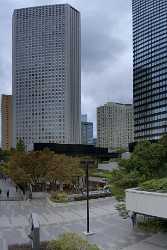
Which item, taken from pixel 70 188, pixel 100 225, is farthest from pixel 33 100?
pixel 100 225

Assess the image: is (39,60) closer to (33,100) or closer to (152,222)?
(33,100)

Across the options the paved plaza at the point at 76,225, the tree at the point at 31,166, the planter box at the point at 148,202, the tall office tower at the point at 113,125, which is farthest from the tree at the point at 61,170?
the tall office tower at the point at 113,125

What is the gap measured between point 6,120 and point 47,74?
38408 mm

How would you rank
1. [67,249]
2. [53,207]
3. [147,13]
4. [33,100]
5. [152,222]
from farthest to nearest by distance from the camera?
[33,100] → [147,13] → [53,207] → [152,222] → [67,249]

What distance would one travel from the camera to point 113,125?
190 metres

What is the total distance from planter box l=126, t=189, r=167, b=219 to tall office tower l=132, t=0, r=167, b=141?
365 feet

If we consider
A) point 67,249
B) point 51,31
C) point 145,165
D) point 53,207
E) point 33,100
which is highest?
point 51,31

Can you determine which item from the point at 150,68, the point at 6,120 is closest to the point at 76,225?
the point at 150,68

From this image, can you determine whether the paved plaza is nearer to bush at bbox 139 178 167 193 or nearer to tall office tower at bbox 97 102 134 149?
bush at bbox 139 178 167 193

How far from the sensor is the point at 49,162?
49312 mm

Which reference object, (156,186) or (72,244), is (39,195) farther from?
(72,244)

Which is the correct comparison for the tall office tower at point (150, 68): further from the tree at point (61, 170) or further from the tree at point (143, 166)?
the tree at point (143, 166)

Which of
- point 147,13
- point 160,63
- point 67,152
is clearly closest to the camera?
point 67,152

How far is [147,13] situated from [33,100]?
62.3 metres
